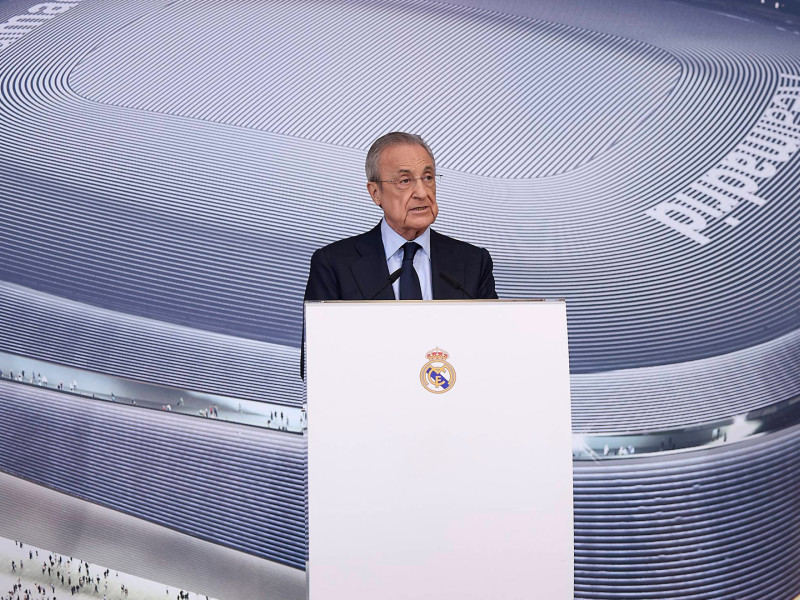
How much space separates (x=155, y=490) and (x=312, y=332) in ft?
8.45

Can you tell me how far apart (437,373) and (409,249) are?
0.51m

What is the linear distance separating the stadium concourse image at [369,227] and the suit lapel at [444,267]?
6.69 feet

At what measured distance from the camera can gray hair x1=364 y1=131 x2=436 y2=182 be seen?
5.88ft

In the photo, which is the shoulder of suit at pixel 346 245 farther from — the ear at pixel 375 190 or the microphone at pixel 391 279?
the microphone at pixel 391 279

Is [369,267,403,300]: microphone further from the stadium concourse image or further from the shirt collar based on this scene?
the stadium concourse image

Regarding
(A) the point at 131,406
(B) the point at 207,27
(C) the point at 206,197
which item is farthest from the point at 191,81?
(A) the point at 131,406

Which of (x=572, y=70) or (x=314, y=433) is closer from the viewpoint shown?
Answer: (x=314, y=433)

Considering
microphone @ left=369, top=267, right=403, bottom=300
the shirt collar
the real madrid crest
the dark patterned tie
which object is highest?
the shirt collar

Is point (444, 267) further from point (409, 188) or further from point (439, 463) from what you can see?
point (439, 463)

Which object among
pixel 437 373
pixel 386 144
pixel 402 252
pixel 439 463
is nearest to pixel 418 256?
pixel 402 252

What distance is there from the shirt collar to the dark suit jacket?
0.01 meters

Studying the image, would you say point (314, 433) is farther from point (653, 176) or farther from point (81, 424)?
point (653, 176)

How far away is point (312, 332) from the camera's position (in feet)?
4.41

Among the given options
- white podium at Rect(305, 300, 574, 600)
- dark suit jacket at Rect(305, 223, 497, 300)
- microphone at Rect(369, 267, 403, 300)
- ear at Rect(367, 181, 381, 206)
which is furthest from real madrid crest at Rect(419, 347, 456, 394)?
ear at Rect(367, 181, 381, 206)
